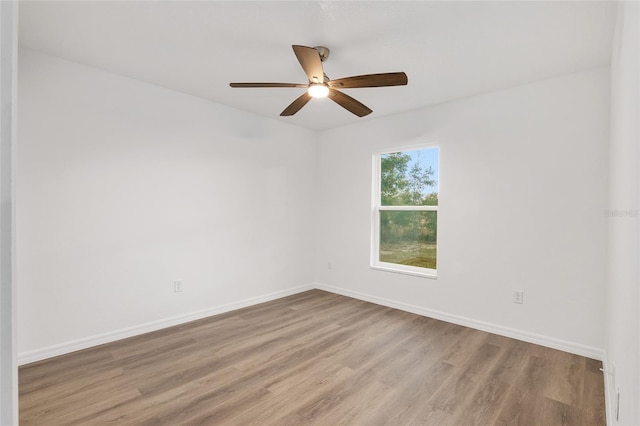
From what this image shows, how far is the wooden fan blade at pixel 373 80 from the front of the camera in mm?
2165

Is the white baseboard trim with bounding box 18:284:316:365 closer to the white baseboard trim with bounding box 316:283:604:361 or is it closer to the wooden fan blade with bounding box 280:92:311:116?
the white baseboard trim with bounding box 316:283:604:361

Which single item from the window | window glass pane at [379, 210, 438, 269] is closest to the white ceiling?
the window

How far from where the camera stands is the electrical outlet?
10.0 feet

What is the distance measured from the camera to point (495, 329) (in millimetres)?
3209

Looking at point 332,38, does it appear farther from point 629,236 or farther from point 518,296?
point 518,296

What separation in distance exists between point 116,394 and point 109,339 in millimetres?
984

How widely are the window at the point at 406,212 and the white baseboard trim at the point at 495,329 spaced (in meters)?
0.44

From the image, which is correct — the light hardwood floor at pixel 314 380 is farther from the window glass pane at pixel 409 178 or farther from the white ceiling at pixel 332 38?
the white ceiling at pixel 332 38

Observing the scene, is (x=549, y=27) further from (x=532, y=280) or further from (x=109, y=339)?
(x=109, y=339)

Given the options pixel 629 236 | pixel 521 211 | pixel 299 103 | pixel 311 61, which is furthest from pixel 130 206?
pixel 521 211

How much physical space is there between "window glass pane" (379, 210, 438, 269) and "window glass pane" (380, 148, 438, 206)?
16cm

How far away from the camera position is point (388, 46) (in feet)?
8.03

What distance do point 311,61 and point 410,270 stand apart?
2899 millimetres

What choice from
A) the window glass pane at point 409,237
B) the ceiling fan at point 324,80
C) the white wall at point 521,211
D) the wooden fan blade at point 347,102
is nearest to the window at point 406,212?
the window glass pane at point 409,237
